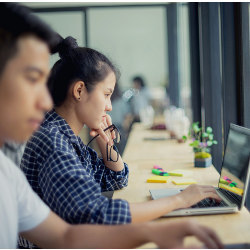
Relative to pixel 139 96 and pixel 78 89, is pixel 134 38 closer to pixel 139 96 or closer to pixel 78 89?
pixel 139 96

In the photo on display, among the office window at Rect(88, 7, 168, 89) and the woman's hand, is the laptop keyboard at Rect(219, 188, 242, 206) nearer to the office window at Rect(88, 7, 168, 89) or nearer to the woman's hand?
the woman's hand

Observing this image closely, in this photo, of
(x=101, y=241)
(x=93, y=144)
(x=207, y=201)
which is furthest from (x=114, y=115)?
(x=101, y=241)

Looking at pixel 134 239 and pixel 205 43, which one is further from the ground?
pixel 205 43

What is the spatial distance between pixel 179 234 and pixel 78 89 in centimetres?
70

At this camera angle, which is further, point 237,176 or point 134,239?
point 237,176

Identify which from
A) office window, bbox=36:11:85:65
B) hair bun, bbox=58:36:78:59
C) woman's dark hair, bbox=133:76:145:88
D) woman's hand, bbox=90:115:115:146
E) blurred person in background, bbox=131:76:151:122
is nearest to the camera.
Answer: hair bun, bbox=58:36:78:59

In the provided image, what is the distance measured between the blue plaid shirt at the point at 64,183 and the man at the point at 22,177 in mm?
71

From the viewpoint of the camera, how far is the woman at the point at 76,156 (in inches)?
43.3

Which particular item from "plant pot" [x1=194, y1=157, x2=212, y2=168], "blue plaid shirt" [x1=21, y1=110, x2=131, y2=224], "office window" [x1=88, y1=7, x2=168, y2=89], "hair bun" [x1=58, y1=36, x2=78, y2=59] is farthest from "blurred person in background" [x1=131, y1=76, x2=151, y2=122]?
"blue plaid shirt" [x1=21, y1=110, x2=131, y2=224]

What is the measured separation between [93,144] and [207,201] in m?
3.92

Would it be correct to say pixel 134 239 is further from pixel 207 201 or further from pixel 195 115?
pixel 195 115

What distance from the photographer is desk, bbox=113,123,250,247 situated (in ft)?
3.71

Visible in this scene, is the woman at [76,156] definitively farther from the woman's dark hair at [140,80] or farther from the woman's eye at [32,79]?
the woman's dark hair at [140,80]

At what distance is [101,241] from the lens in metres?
0.98
